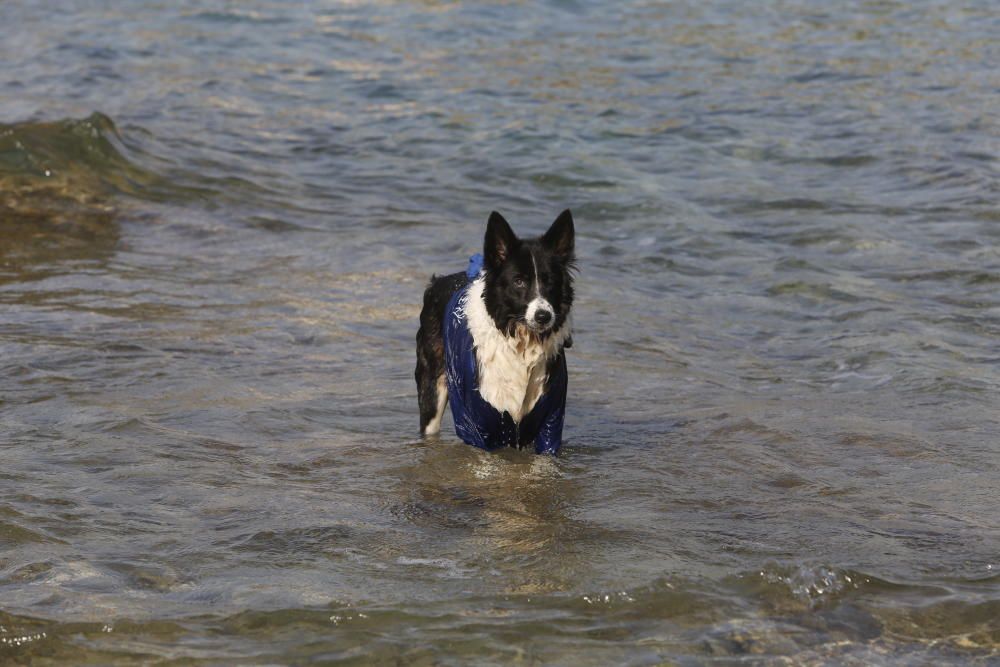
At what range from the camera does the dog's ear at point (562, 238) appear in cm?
743

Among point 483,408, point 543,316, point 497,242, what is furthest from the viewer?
point 483,408

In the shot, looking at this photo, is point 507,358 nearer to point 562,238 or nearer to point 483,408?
point 483,408

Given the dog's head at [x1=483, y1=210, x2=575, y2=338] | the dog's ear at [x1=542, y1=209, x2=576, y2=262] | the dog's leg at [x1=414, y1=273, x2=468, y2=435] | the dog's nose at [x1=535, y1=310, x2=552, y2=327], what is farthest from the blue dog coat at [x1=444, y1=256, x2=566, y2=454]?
the dog's ear at [x1=542, y1=209, x2=576, y2=262]

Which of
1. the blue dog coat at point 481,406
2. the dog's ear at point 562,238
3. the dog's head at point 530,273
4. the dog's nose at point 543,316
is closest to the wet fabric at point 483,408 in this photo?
the blue dog coat at point 481,406

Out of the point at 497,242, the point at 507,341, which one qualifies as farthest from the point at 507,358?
the point at 497,242

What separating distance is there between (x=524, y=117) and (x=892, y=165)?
531cm

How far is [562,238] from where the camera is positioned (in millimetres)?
7473

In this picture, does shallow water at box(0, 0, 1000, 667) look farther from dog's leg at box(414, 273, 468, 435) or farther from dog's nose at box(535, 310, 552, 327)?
dog's nose at box(535, 310, 552, 327)

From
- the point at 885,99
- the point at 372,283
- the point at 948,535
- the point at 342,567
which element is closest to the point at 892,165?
the point at 885,99

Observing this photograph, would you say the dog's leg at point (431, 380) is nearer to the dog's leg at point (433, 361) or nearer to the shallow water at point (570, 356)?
the dog's leg at point (433, 361)

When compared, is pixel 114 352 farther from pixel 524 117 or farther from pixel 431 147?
pixel 524 117

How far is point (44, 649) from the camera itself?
5.38 metres

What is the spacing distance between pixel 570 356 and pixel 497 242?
313 centimetres

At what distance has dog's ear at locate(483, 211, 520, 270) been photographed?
7.41m
